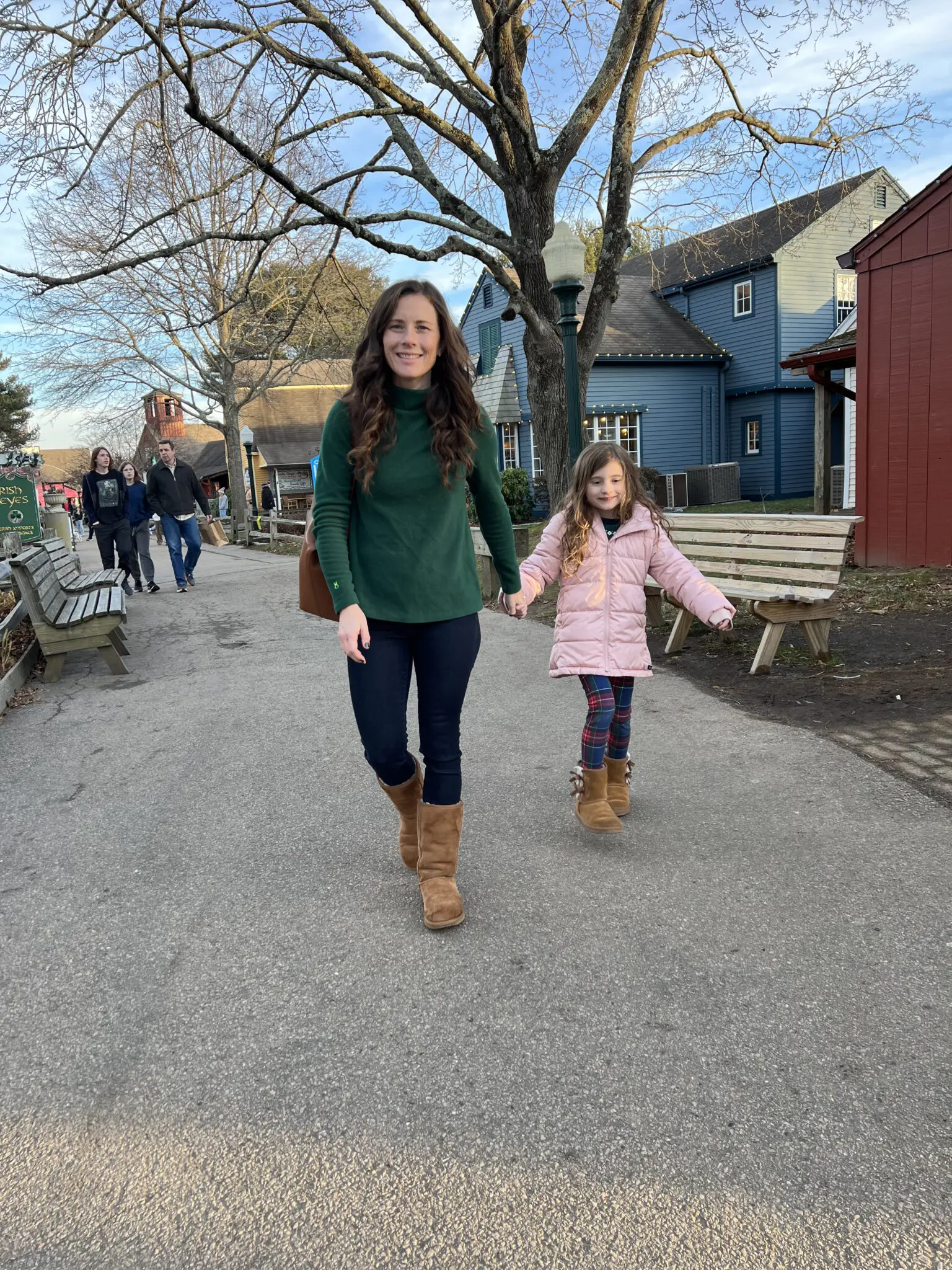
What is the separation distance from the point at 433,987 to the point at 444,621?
43.5 inches

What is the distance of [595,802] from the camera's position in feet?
12.1

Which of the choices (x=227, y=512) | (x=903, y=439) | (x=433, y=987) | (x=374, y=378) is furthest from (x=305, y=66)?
(x=227, y=512)

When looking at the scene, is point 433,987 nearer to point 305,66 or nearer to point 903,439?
point 903,439

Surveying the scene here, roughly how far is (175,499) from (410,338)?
1041 centimetres

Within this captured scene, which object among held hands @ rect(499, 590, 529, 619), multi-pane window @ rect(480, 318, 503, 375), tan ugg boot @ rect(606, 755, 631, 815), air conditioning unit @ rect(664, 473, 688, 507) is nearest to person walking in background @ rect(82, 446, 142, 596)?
tan ugg boot @ rect(606, 755, 631, 815)

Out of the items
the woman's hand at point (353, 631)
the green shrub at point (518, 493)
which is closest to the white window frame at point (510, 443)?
the green shrub at point (518, 493)

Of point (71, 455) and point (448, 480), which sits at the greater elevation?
point (71, 455)

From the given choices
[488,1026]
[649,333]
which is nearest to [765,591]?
[488,1026]

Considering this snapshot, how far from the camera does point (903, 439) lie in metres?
10.1

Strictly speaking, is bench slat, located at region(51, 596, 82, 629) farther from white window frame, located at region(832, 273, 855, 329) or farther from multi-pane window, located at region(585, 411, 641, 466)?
white window frame, located at region(832, 273, 855, 329)

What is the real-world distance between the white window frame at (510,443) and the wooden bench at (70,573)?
18.4 meters

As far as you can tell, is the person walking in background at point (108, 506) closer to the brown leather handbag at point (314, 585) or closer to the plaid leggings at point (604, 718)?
the plaid leggings at point (604, 718)

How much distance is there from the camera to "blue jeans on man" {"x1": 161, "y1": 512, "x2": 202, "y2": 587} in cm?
1254

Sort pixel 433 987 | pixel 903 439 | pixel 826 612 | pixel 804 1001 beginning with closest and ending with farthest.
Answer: pixel 804 1001
pixel 433 987
pixel 826 612
pixel 903 439
